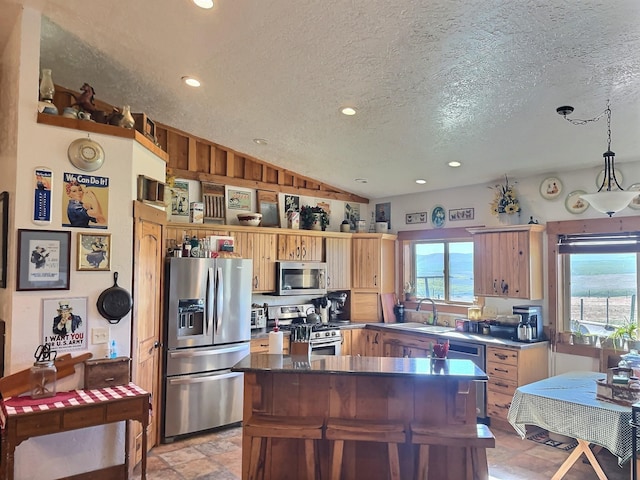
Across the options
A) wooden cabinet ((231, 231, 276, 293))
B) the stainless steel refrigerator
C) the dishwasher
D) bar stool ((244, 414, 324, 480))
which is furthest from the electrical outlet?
the dishwasher

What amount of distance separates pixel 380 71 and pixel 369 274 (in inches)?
137

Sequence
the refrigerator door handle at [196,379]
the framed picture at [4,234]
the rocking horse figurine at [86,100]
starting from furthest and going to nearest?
the refrigerator door handle at [196,379] → the rocking horse figurine at [86,100] → the framed picture at [4,234]

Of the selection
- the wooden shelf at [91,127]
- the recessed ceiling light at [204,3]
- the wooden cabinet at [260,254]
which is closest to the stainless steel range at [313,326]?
the wooden cabinet at [260,254]

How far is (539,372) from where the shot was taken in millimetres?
4637

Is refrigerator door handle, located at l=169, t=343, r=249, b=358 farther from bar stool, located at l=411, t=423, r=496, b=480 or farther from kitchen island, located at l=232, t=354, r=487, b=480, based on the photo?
bar stool, located at l=411, t=423, r=496, b=480

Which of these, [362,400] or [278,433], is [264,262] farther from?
[278,433]

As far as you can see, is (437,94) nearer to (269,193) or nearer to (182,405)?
(269,193)

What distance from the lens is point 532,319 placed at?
4.68 m

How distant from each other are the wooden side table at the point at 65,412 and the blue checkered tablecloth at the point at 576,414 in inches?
108

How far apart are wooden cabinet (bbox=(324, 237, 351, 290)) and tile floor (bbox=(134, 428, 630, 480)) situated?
2474 millimetres

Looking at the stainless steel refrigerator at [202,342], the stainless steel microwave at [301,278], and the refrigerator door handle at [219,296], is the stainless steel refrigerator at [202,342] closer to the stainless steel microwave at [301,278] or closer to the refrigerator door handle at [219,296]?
the refrigerator door handle at [219,296]

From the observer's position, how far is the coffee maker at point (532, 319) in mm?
4644

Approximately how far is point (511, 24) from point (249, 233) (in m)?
3.65

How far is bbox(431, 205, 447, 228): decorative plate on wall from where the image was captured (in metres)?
5.84
